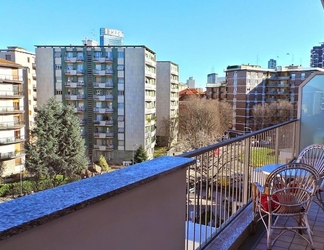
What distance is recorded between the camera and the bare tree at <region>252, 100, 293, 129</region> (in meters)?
29.5

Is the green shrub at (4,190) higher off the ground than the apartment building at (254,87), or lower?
lower

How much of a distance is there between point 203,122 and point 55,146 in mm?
13514

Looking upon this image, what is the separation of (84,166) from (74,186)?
1929 centimetres

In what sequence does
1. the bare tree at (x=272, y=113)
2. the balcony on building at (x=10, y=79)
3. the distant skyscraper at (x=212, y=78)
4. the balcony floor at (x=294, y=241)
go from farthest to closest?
the distant skyscraper at (x=212, y=78) → the bare tree at (x=272, y=113) → the balcony on building at (x=10, y=79) → the balcony floor at (x=294, y=241)

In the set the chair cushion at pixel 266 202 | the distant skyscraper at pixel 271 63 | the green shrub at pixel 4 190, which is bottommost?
the green shrub at pixel 4 190

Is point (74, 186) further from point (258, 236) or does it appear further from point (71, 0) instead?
point (71, 0)

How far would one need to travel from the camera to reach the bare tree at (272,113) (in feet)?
96.8

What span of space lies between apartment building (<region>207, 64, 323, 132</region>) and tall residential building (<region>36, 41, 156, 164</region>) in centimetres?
1311

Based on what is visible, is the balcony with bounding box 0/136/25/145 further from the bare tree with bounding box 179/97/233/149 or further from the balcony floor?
the balcony floor

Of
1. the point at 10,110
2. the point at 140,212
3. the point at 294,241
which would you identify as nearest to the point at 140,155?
the point at 10,110

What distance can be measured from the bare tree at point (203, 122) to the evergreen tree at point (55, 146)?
9.28 m

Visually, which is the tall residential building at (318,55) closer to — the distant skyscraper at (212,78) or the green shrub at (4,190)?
the distant skyscraper at (212,78)

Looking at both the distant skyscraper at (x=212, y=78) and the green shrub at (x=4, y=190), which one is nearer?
the green shrub at (x=4, y=190)

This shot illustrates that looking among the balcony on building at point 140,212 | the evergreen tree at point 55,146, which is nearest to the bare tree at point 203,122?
the evergreen tree at point 55,146
